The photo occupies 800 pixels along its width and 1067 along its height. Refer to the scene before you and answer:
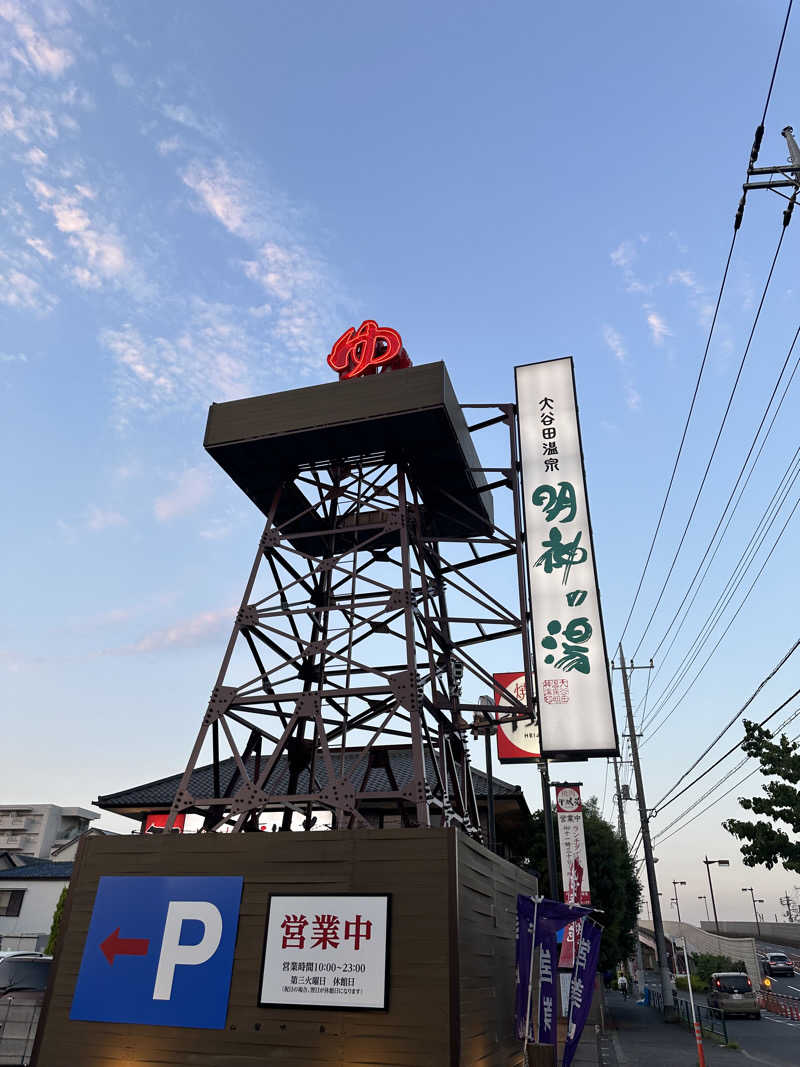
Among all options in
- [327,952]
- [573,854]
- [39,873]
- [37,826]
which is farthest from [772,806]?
[37,826]

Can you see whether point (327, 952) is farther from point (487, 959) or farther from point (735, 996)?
point (735, 996)

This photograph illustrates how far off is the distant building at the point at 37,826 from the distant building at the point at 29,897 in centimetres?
4114

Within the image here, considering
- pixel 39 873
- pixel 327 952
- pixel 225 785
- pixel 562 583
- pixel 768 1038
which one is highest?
pixel 562 583

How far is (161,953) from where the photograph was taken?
1094 cm

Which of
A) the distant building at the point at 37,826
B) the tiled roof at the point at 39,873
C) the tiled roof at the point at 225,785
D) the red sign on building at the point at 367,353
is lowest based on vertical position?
the tiled roof at the point at 39,873

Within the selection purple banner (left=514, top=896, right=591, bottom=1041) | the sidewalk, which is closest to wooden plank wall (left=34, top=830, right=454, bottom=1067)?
purple banner (left=514, top=896, right=591, bottom=1041)

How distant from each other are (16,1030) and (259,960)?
23.7 ft

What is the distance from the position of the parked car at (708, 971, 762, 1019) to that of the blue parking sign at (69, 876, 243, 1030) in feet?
98.7

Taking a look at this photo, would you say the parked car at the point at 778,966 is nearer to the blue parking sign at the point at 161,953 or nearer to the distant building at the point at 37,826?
the blue parking sign at the point at 161,953

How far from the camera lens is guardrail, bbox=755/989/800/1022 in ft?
104

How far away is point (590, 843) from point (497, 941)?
2184cm

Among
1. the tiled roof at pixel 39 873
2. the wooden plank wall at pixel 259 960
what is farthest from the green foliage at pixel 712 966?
the wooden plank wall at pixel 259 960

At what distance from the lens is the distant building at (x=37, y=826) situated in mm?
74375

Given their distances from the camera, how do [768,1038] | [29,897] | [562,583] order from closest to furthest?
[562,583]
[768,1038]
[29,897]
